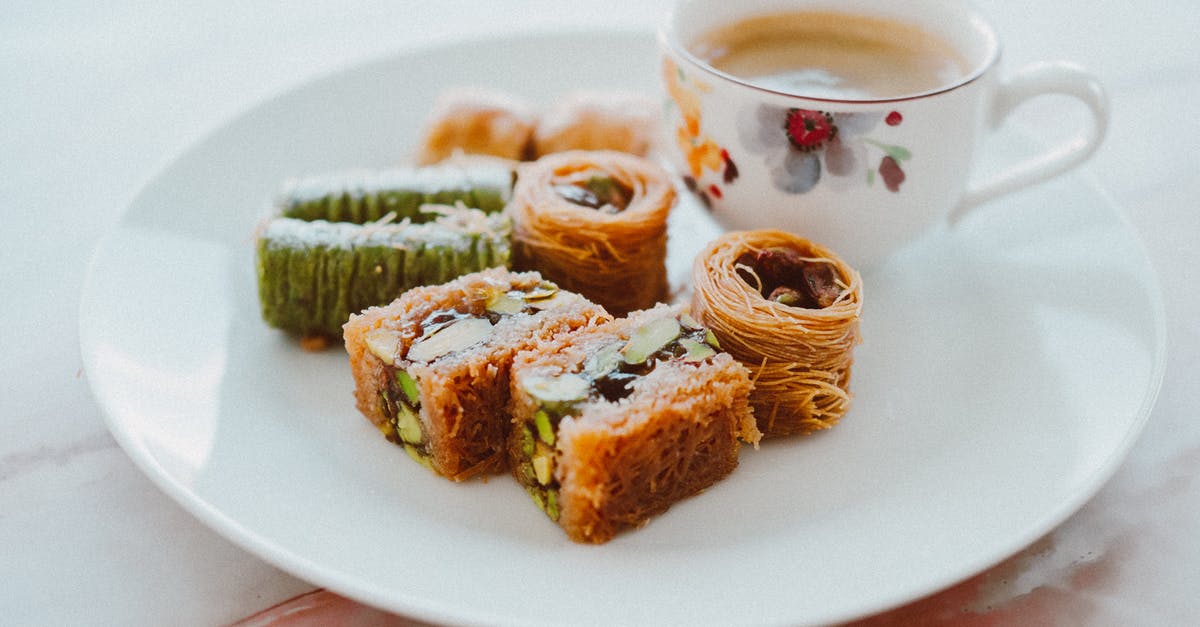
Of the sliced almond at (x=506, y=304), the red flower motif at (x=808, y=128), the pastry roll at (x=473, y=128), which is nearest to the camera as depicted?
the sliced almond at (x=506, y=304)

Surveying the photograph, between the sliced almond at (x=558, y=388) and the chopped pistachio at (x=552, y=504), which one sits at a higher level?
the sliced almond at (x=558, y=388)

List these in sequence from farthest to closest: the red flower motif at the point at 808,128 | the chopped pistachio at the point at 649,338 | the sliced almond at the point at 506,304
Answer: the red flower motif at the point at 808,128 → the sliced almond at the point at 506,304 → the chopped pistachio at the point at 649,338

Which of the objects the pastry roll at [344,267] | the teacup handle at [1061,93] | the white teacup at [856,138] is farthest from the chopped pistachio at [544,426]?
the teacup handle at [1061,93]

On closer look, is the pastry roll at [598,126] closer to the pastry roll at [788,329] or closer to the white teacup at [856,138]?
the white teacup at [856,138]

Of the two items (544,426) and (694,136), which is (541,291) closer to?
(544,426)

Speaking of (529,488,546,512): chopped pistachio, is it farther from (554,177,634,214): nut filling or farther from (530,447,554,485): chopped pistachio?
(554,177,634,214): nut filling

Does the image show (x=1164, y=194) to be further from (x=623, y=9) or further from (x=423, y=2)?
(x=423, y=2)

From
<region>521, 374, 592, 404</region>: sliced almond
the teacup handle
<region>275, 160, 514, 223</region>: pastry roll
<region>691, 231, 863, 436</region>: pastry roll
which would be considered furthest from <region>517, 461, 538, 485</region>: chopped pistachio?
the teacup handle

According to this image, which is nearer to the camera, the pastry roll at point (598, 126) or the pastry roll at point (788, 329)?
the pastry roll at point (788, 329)
